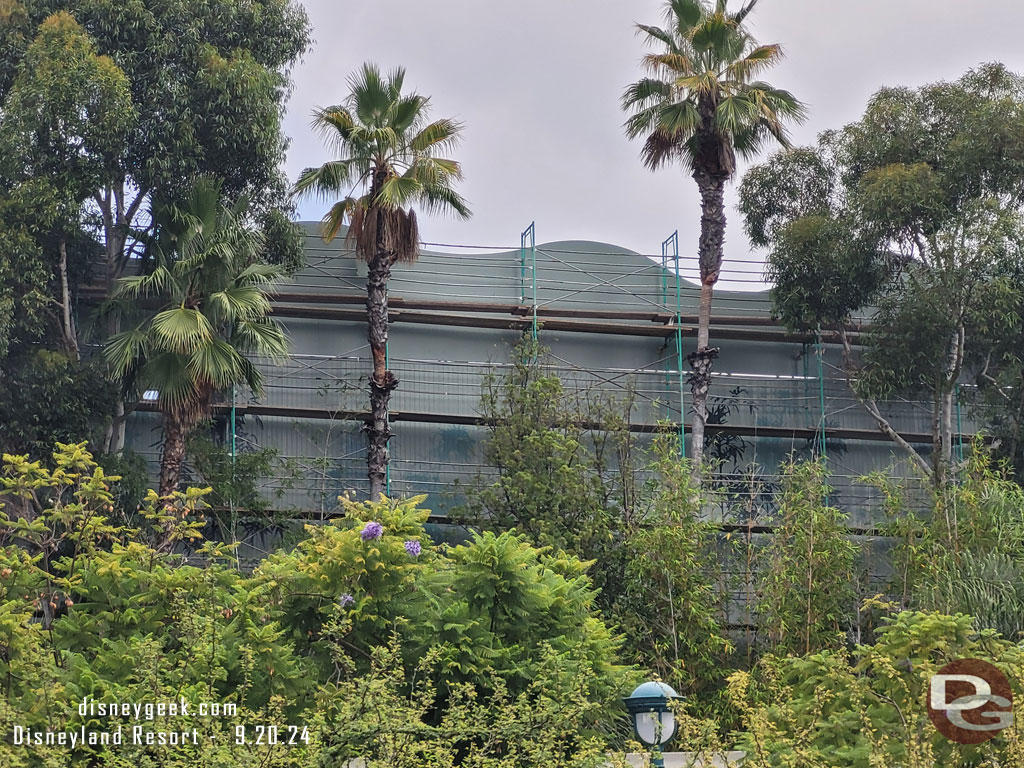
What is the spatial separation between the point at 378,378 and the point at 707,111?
7.57 m

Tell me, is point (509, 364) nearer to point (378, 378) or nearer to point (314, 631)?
point (378, 378)

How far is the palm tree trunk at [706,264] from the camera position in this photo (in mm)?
23547

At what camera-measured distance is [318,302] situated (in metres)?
24.2

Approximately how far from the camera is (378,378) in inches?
858

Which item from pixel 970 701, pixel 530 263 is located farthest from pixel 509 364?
pixel 970 701

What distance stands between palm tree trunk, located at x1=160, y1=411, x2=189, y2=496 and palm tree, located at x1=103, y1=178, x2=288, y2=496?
14 millimetres

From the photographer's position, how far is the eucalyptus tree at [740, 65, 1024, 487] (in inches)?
911

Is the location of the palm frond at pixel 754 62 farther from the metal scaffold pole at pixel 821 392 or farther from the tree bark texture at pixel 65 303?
the tree bark texture at pixel 65 303

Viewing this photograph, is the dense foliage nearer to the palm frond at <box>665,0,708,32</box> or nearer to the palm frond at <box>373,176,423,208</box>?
the palm frond at <box>373,176,423,208</box>

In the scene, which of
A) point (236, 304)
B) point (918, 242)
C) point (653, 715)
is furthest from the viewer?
point (918, 242)

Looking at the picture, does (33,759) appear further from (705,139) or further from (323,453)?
(705,139)

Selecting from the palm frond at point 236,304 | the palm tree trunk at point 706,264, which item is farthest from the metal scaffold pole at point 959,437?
the palm frond at point 236,304

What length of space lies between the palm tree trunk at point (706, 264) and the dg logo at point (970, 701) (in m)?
12.5

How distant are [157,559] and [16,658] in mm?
1933
